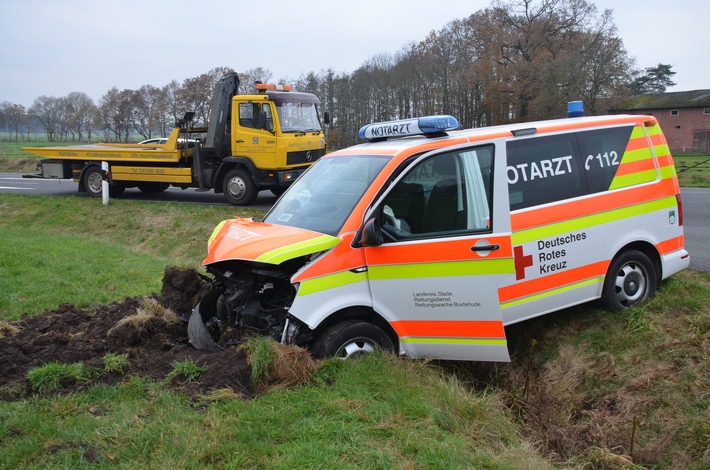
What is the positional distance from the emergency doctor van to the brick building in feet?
195

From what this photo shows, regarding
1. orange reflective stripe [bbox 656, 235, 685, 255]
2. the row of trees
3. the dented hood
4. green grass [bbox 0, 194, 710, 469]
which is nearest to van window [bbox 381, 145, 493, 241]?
the dented hood

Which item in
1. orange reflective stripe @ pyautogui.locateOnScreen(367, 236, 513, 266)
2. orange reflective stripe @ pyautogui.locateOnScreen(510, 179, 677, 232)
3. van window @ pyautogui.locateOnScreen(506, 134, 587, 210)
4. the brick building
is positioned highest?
the brick building

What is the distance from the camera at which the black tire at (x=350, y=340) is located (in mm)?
4551

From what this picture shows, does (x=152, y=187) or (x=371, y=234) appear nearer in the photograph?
(x=371, y=234)

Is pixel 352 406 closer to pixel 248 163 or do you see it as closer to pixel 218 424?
pixel 218 424

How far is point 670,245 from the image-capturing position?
6.24 metres

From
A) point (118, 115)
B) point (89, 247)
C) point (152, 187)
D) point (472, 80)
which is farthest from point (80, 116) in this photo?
point (89, 247)

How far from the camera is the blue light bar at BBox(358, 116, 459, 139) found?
5.33 m

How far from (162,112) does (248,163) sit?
113 ft

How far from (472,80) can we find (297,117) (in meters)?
37.3

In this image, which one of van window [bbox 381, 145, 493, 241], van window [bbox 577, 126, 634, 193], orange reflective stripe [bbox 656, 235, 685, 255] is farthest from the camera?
orange reflective stripe [bbox 656, 235, 685, 255]

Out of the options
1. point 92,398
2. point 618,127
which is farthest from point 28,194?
point 618,127

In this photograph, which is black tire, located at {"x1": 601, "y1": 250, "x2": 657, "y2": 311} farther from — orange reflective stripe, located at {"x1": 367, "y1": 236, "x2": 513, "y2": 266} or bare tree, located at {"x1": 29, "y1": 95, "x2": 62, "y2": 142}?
bare tree, located at {"x1": 29, "y1": 95, "x2": 62, "y2": 142}

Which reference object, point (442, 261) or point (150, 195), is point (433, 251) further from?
point (150, 195)
